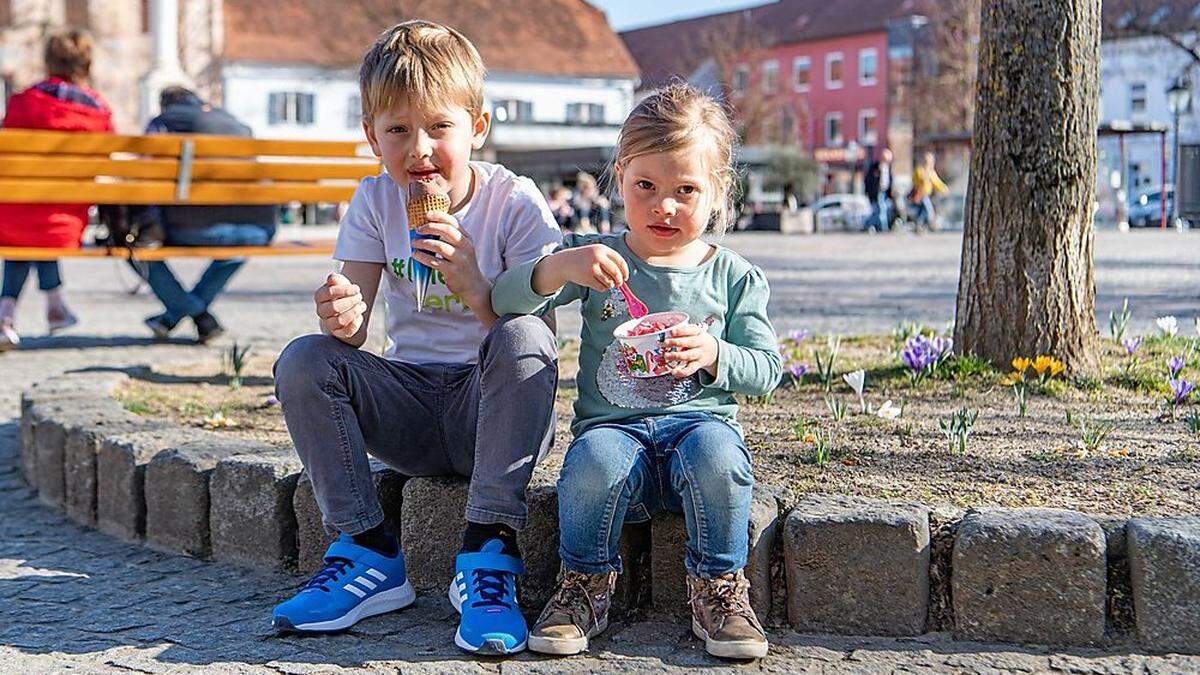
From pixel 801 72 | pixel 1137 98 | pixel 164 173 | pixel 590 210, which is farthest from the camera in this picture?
pixel 801 72

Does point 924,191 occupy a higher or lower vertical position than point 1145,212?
higher

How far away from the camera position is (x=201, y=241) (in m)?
7.84

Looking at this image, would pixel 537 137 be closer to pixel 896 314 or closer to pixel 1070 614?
pixel 896 314

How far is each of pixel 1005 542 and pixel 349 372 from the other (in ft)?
4.70

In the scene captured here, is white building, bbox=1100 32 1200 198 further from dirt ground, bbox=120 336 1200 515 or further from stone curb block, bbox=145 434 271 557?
stone curb block, bbox=145 434 271 557

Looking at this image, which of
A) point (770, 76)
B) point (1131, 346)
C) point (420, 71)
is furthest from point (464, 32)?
point (420, 71)

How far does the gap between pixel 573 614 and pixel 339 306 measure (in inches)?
32.6

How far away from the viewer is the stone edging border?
2812 mm

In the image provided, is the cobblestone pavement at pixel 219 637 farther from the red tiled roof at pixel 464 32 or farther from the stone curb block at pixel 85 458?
the red tiled roof at pixel 464 32

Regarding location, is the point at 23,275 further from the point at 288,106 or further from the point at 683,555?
the point at 288,106

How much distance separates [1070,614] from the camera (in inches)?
112

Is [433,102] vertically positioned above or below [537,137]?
→ below

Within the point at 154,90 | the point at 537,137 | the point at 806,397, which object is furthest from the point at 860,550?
the point at 537,137

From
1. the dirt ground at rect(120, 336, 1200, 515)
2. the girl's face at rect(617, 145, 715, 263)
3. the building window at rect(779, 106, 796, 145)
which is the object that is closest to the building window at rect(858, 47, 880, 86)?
the building window at rect(779, 106, 796, 145)
